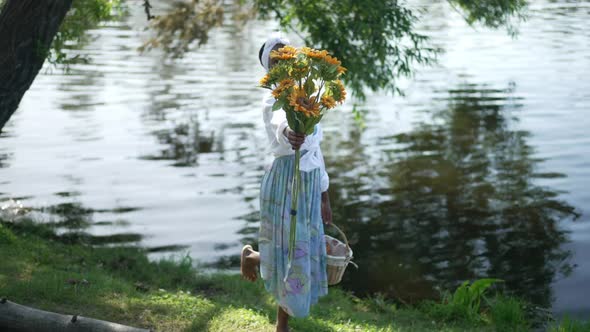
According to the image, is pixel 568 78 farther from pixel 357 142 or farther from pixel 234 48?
pixel 234 48

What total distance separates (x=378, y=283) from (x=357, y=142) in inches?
240

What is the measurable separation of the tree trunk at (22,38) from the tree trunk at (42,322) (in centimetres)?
288

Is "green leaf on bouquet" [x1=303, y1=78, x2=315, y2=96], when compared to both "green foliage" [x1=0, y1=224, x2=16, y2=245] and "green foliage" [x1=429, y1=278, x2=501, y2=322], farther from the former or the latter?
"green foliage" [x1=0, y1=224, x2=16, y2=245]

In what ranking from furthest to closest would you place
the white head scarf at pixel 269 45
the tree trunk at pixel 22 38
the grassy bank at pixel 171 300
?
1. the tree trunk at pixel 22 38
2. the grassy bank at pixel 171 300
3. the white head scarf at pixel 269 45

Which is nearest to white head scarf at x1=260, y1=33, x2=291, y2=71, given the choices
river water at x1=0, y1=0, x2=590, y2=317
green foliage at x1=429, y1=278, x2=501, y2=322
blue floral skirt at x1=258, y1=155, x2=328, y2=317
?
blue floral skirt at x1=258, y1=155, x2=328, y2=317

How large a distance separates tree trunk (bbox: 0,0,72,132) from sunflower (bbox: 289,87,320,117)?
11.6 feet

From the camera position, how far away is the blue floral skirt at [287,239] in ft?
16.7

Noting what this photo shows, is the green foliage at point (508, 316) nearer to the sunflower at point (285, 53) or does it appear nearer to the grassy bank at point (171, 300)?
the grassy bank at point (171, 300)

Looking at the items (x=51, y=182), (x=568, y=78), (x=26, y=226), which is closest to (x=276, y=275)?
(x=26, y=226)

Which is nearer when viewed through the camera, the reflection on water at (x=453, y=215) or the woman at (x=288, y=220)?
the woman at (x=288, y=220)

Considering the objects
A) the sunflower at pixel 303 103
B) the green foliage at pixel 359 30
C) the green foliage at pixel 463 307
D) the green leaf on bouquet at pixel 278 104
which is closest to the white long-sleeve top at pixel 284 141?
the green leaf on bouquet at pixel 278 104

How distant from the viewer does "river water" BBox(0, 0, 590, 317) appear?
30.6 feet

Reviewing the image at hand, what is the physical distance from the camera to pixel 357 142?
A: 1431 centimetres

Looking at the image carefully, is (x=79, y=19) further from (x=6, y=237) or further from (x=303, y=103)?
(x=303, y=103)
